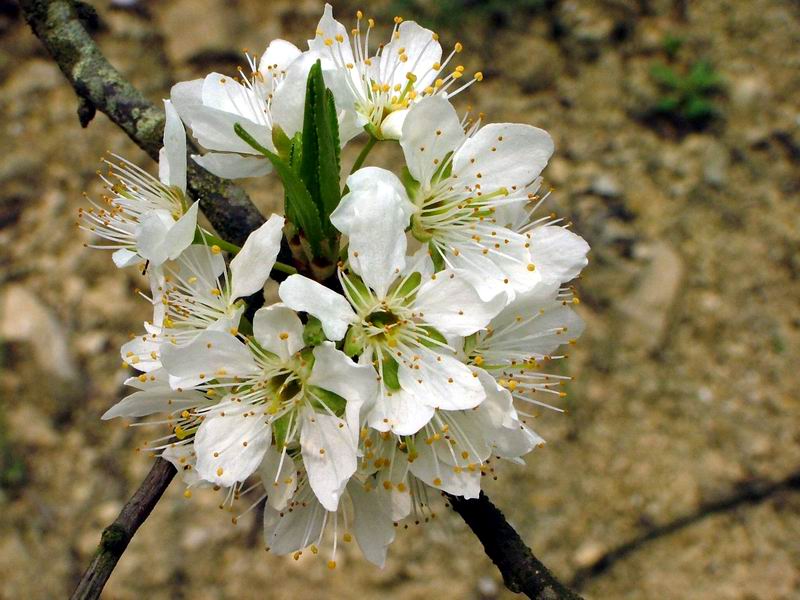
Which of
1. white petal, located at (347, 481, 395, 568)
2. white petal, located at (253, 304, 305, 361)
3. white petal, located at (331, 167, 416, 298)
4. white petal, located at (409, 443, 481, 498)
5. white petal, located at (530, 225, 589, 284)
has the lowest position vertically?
white petal, located at (347, 481, 395, 568)

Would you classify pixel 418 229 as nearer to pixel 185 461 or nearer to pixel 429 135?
pixel 429 135

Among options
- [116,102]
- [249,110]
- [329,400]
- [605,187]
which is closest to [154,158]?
[116,102]

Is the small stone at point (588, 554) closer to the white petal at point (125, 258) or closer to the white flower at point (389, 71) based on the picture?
the white flower at point (389, 71)

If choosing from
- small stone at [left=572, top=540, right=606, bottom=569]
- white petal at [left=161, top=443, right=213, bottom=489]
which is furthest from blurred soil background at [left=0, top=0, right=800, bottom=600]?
white petal at [left=161, top=443, right=213, bottom=489]

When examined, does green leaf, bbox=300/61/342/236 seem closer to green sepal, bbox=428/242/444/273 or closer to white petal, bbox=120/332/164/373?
green sepal, bbox=428/242/444/273

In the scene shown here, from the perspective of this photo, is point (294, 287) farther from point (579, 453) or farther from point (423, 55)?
point (579, 453)

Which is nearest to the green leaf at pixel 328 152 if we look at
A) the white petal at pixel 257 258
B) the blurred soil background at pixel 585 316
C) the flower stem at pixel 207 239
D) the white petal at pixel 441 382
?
the white petal at pixel 257 258

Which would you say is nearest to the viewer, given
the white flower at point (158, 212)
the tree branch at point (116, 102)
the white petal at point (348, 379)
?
the white petal at point (348, 379)
